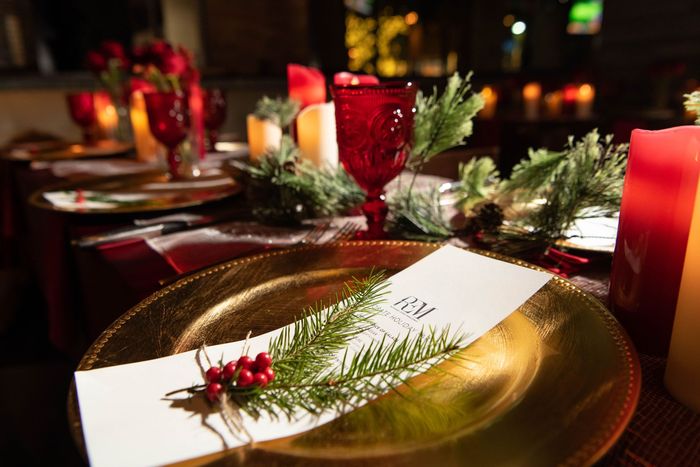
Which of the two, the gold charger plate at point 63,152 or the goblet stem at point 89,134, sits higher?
the goblet stem at point 89,134

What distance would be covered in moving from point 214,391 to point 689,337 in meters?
0.35

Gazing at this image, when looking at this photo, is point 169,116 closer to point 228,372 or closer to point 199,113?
point 199,113

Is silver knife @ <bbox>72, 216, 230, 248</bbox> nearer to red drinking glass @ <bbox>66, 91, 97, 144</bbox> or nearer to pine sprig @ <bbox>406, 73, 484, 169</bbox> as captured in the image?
pine sprig @ <bbox>406, 73, 484, 169</bbox>

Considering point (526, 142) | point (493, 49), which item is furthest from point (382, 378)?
point (493, 49)

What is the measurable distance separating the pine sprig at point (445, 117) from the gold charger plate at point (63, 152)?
4.50 ft

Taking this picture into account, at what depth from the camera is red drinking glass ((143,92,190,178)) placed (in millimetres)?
1175

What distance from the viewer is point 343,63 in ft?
16.9

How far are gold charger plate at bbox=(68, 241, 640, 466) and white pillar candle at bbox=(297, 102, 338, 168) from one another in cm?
47

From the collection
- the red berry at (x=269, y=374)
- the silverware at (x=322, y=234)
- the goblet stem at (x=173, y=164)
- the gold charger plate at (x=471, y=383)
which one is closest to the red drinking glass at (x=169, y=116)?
the goblet stem at (x=173, y=164)

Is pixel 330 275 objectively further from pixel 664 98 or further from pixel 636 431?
pixel 664 98

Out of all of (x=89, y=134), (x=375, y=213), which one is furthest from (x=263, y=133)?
(x=89, y=134)

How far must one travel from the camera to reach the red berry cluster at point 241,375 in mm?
327

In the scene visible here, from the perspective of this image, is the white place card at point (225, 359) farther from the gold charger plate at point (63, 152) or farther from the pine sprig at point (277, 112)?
the gold charger plate at point (63, 152)

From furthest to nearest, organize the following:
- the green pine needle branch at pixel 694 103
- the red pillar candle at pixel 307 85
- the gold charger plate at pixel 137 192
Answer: the red pillar candle at pixel 307 85, the gold charger plate at pixel 137 192, the green pine needle branch at pixel 694 103
